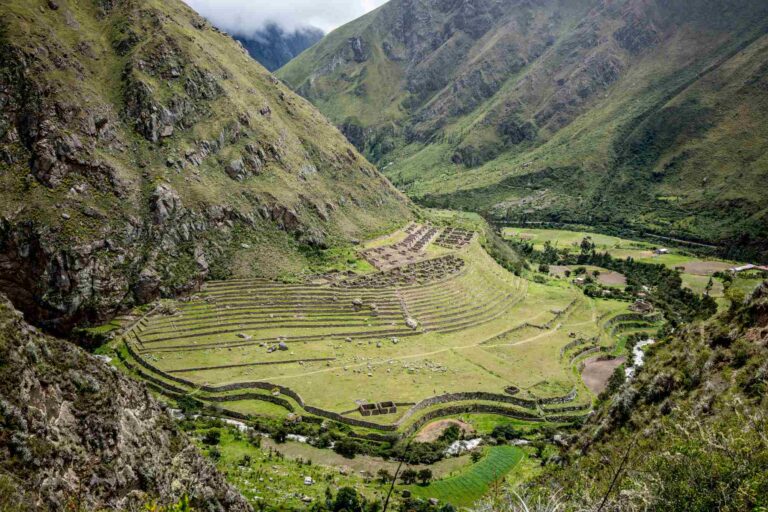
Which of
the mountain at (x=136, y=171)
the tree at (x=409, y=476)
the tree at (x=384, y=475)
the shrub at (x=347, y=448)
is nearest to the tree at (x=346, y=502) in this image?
the tree at (x=384, y=475)

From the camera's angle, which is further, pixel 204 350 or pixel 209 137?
pixel 209 137

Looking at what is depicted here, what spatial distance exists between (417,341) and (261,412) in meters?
25.1

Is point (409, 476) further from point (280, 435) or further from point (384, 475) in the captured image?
point (280, 435)

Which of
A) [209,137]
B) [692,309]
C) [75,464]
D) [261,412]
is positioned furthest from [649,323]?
[75,464]

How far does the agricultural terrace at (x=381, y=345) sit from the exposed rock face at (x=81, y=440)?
1198 inches

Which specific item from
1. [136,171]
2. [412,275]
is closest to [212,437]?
[412,275]

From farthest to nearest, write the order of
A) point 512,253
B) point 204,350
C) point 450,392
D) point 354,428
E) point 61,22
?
point 512,253, point 61,22, point 204,350, point 450,392, point 354,428

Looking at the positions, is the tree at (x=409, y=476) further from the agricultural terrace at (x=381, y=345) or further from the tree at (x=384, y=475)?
the agricultural terrace at (x=381, y=345)

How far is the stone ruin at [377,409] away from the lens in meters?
59.1

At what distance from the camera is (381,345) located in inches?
2958

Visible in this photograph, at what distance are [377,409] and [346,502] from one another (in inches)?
623

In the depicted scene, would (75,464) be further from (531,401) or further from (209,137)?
(209,137)

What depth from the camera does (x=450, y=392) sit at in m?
64.7

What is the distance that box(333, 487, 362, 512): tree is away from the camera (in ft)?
143
